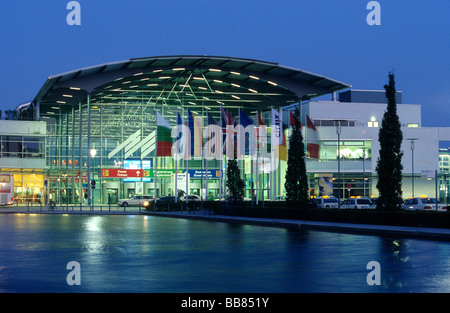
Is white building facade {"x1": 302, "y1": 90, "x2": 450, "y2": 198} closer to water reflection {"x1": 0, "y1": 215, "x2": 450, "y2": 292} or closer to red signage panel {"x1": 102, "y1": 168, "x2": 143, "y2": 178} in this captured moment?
red signage panel {"x1": 102, "y1": 168, "x2": 143, "y2": 178}

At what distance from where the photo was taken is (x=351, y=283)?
12.0 m

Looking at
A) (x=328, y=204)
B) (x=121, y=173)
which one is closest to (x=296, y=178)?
(x=328, y=204)

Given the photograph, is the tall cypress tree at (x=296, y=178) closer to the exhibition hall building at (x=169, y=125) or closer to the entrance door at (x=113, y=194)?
the exhibition hall building at (x=169, y=125)

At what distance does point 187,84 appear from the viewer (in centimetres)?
7081

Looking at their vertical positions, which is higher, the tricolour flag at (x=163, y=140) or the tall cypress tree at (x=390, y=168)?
the tricolour flag at (x=163, y=140)

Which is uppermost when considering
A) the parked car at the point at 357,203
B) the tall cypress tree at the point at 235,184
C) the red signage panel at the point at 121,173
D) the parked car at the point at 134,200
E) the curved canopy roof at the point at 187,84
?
the curved canopy roof at the point at 187,84

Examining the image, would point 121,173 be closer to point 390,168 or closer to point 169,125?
point 169,125

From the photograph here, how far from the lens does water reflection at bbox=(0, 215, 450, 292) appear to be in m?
11.7

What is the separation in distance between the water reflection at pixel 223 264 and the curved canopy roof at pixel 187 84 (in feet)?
129

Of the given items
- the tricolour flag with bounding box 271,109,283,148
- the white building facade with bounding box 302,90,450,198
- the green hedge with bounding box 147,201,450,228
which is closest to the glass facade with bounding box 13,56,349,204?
the white building facade with bounding box 302,90,450,198

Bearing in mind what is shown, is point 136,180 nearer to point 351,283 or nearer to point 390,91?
point 390,91

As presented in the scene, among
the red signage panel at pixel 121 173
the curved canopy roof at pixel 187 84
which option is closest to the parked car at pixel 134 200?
the red signage panel at pixel 121 173

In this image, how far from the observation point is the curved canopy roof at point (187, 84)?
61.4 m

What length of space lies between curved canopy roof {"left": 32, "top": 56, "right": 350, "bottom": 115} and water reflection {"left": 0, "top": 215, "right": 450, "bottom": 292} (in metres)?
39.3
